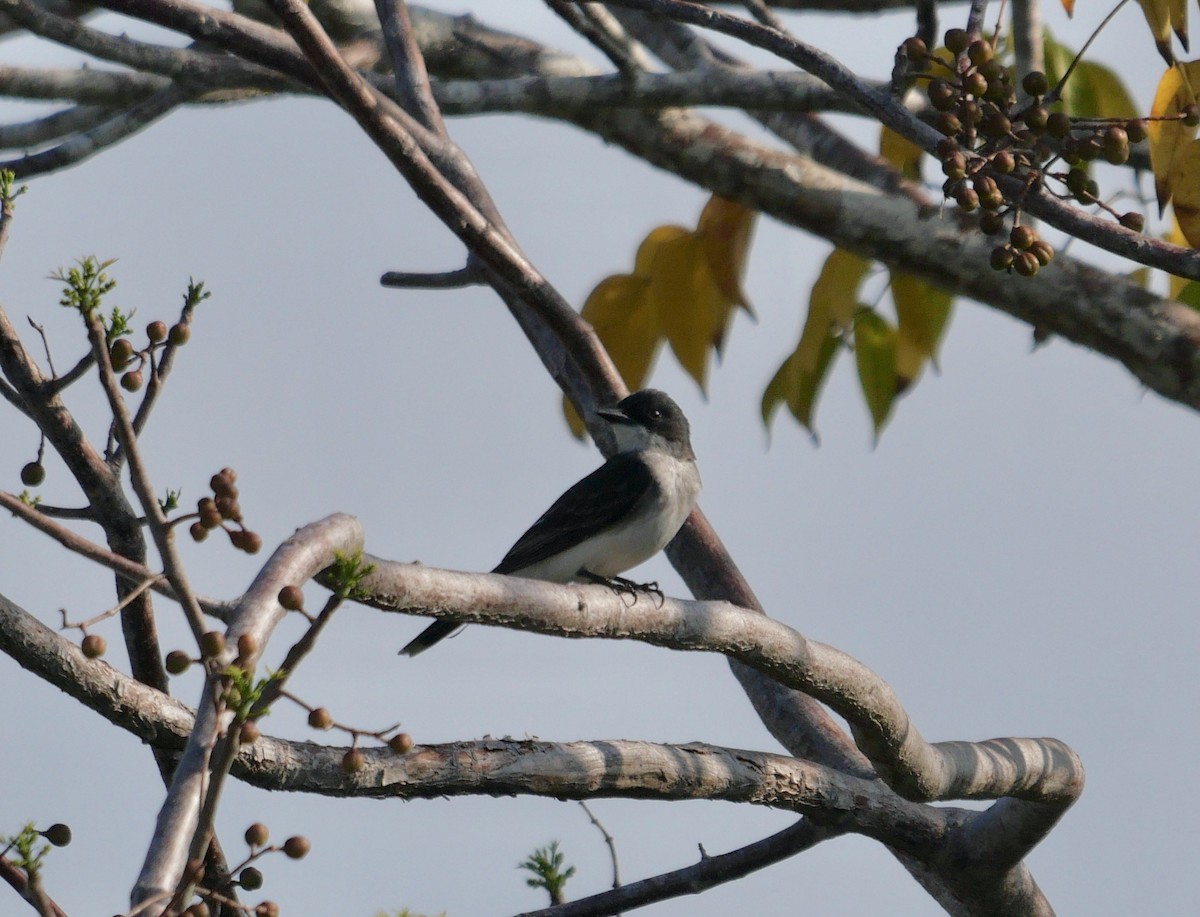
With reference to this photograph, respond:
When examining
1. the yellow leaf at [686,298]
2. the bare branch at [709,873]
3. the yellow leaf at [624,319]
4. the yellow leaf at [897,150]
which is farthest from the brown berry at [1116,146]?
the yellow leaf at [624,319]

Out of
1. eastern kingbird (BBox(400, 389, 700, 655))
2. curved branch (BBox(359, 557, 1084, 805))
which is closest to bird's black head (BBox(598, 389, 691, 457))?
eastern kingbird (BBox(400, 389, 700, 655))

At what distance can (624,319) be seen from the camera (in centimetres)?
631

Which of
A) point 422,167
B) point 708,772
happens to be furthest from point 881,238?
point 708,772

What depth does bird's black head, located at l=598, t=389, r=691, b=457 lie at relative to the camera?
826 centimetres

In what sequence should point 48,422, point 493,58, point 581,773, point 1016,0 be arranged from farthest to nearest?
1. point 493,58
2. point 1016,0
3. point 581,773
4. point 48,422

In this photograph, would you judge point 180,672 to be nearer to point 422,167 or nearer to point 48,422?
point 48,422

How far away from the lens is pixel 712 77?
6.38 m

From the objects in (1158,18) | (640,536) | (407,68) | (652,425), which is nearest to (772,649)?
(1158,18)

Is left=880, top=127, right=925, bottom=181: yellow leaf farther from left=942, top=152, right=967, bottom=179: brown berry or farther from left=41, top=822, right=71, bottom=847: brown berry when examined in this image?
left=41, top=822, right=71, bottom=847: brown berry

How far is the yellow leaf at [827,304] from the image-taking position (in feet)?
18.9

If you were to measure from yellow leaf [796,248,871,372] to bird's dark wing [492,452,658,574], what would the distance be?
5.97ft

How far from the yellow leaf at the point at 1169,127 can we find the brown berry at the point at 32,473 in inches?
120

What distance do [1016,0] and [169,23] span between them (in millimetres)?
3252

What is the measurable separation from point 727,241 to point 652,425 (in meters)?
2.44
